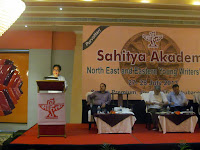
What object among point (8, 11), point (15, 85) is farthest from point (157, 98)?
point (15, 85)

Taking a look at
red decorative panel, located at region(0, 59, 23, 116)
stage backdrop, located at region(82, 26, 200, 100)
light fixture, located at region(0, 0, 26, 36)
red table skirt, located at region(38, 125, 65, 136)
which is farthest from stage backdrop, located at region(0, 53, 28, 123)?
light fixture, located at region(0, 0, 26, 36)

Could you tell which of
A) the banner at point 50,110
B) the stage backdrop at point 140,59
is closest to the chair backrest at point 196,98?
the stage backdrop at point 140,59

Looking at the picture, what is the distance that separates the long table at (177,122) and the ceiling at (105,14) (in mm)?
2662

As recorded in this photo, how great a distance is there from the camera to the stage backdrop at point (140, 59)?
6891 mm

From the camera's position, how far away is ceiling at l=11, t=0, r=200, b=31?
5.98 meters

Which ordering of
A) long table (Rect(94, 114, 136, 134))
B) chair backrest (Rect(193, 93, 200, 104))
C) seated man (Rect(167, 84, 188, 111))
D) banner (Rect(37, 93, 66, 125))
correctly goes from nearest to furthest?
banner (Rect(37, 93, 66, 125)) → long table (Rect(94, 114, 136, 134)) → seated man (Rect(167, 84, 188, 111)) → chair backrest (Rect(193, 93, 200, 104))

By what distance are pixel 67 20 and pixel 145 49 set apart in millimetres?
2427

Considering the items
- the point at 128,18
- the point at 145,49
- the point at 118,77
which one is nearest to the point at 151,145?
the point at 118,77

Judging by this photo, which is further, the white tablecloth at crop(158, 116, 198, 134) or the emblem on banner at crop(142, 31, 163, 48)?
the emblem on banner at crop(142, 31, 163, 48)

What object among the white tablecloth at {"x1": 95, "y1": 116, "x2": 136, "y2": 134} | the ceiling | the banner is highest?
the ceiling

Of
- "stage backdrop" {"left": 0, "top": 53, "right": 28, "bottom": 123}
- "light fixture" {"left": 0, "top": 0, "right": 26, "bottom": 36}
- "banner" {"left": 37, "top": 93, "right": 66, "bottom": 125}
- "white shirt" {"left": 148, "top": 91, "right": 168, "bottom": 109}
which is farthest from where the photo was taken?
"stage backdrop" {"left": 0, "top": 53, "right": 28, "bottom": 123}

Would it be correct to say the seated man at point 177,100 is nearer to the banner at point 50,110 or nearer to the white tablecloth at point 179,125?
the white tablecloth at point 179,125

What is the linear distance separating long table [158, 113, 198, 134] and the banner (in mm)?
2098

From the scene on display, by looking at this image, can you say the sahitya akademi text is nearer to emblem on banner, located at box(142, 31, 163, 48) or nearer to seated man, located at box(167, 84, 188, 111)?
emblem on banner, located at box(142, 31, 163, 48)
